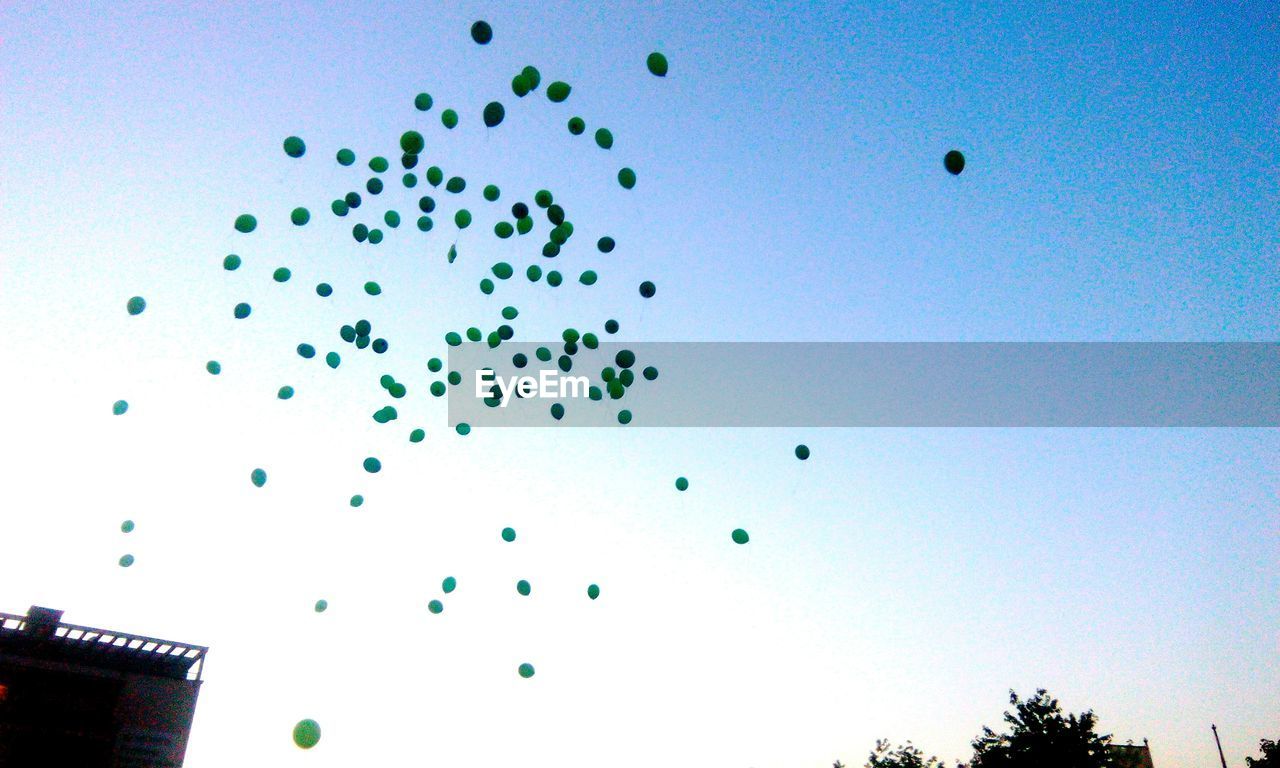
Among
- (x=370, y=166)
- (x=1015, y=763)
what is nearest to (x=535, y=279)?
(x=370, y=166)

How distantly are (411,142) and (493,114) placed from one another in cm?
55

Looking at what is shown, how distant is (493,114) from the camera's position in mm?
4766

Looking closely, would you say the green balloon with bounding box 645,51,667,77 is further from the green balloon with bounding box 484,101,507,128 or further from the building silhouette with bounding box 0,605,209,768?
the building silhouette with bounding box 0,605,209,768

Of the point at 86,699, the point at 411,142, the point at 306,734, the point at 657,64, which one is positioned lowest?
the point at 306,734

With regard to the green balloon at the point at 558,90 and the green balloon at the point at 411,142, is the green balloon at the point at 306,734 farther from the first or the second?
the green balloon at the point at 558,90

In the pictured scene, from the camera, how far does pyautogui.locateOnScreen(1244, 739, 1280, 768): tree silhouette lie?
2611 centimetres

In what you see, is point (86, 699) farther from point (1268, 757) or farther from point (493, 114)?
point (1268, 757)

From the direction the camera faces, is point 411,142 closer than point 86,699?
Yes

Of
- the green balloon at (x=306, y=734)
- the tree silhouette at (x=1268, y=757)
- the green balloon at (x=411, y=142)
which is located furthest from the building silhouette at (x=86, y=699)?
the tree silhouette at (x=1268, y=757)

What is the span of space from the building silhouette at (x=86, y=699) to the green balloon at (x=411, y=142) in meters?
12.3

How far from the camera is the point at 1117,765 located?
59.4ft

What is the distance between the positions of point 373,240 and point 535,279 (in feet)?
3.56

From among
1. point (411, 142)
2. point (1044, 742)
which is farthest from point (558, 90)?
point (1044, 742)

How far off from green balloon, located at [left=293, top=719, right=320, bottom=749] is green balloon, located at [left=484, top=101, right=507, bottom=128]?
3.88 meters
